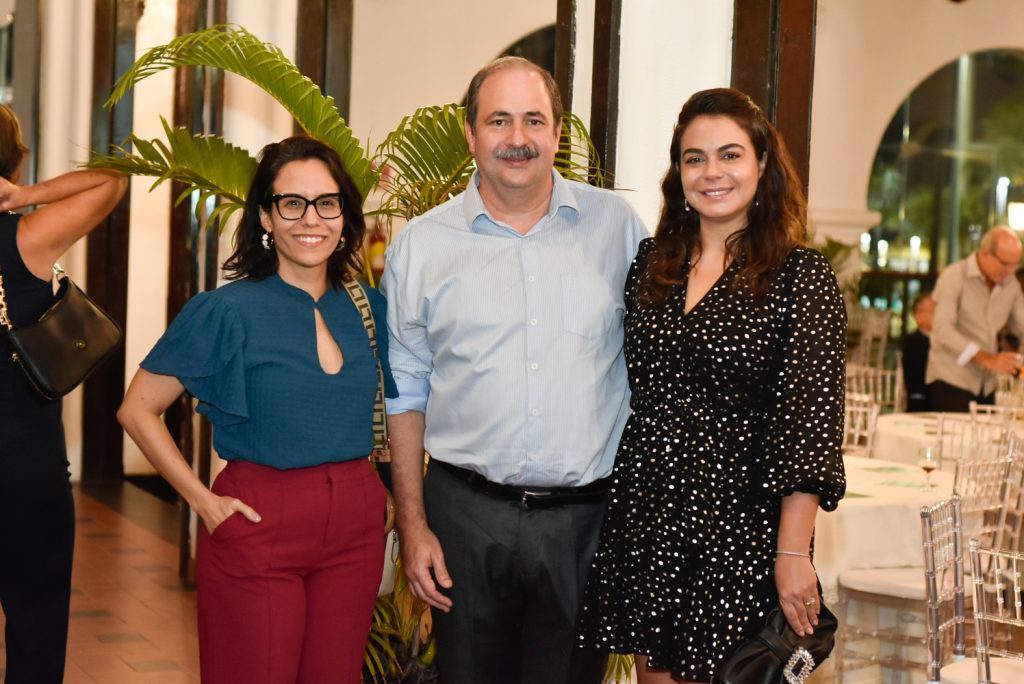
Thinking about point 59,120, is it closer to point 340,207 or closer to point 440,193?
point 440,193

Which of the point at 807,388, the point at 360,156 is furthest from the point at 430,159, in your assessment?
the point at 807,388

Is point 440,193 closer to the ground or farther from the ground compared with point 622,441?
farther from the ground

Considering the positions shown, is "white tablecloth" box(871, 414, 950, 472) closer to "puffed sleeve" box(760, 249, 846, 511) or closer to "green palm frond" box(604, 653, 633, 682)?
"green palm frond" box(604, 653, 633, 682)

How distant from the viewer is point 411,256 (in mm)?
2975

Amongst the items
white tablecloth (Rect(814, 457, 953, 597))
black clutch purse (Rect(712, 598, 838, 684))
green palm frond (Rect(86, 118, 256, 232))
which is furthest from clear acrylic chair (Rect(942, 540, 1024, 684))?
green palm frond (Rect(86, 118, 256, 232))

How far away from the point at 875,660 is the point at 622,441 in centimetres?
311

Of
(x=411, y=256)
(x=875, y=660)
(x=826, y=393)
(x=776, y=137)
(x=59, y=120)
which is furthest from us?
(x=59, y=120)

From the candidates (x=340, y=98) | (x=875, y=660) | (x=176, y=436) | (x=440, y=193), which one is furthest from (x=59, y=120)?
(x=875, y=660)

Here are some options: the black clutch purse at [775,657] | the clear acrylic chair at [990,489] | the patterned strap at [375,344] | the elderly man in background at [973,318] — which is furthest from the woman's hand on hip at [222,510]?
the elderly man in background at [973,318]

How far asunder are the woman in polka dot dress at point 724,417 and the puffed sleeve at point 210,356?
82cm

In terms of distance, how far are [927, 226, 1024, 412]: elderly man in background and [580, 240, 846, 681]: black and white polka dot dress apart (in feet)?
20.3

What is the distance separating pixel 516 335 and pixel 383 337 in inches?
13.3

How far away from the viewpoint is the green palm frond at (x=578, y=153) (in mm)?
3709

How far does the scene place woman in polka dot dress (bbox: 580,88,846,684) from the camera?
250 cm
